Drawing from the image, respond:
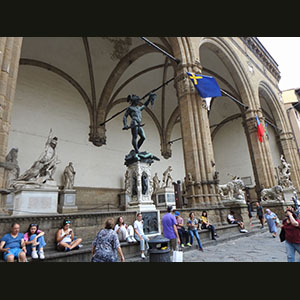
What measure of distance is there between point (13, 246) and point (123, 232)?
1774 mm

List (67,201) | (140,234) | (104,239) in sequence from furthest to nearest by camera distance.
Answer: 1. (67,201)
2. (140,234)
3. (104,239)

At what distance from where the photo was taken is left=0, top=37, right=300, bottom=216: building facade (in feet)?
27.6

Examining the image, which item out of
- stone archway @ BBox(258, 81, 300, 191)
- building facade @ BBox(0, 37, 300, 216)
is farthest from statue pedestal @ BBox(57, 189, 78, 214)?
stone archway @ BBox(258, 81, 300, 191)

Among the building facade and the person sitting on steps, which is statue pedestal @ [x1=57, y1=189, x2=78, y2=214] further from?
the person sitting on steps

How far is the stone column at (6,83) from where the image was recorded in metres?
3.90

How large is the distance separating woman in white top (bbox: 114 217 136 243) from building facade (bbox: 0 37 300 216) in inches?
153

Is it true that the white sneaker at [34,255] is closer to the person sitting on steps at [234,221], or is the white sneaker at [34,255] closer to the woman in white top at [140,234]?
the woman in white top at [140,234]

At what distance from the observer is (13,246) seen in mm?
2881

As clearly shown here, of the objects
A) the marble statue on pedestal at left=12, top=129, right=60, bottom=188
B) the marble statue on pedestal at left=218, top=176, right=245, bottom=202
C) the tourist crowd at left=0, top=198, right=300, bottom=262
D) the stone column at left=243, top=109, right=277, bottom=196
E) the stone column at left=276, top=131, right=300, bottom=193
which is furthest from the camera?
the stone column at left=276, top=131, right=300, bottom=193

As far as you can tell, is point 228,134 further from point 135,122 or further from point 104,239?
point 104,239

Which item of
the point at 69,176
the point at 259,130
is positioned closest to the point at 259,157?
the point at 259,130

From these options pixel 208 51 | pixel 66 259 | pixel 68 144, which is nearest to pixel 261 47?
pixel 208 51

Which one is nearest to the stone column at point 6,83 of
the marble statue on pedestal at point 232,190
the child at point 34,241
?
the child at point 34,241

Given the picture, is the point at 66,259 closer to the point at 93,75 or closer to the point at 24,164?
the point at 24,164
